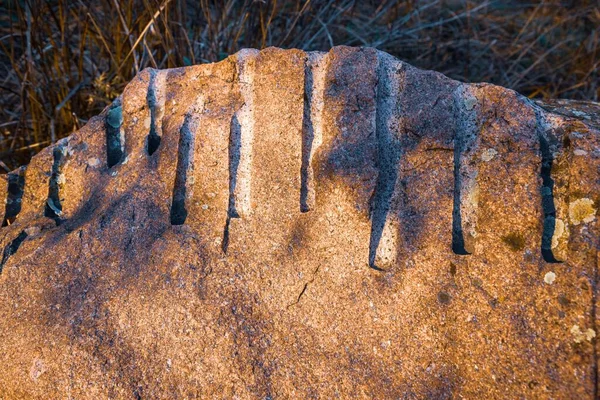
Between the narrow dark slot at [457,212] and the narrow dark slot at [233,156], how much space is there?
19.9 inches

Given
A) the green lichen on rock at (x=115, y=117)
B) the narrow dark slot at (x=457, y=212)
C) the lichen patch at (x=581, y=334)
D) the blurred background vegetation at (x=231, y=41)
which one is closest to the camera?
the lichen patch at (x=581, y=334)

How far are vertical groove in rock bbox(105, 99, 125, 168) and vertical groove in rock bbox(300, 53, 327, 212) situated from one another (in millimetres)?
527

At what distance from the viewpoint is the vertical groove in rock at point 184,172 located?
1359 mm

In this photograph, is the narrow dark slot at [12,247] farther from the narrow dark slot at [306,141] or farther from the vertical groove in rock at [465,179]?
the vertical groove in rock at [465,179]

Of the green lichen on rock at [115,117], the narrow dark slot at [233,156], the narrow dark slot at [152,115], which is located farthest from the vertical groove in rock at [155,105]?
the narrow dark slot at [233,156]

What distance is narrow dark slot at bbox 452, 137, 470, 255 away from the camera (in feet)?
3.83

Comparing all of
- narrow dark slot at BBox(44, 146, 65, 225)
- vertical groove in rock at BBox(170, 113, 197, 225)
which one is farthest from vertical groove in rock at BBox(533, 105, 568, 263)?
narrow dark slot at BBox(44, 146, 65, 225)

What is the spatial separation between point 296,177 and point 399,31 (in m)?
1.84

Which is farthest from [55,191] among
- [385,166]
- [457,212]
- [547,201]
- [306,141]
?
[547,201]

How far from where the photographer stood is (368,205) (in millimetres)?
1218

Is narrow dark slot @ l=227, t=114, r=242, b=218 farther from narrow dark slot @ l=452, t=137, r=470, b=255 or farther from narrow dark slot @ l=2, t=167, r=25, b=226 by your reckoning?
narrow dark slot @ l=2, t=167, r=25, b=226

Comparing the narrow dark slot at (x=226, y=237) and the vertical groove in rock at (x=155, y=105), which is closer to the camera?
the narrow dark slot at (x=226, y=237)

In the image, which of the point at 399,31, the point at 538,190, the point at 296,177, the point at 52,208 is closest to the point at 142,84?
the point at 52,208

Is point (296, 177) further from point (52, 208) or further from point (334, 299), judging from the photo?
point (52, 208)
